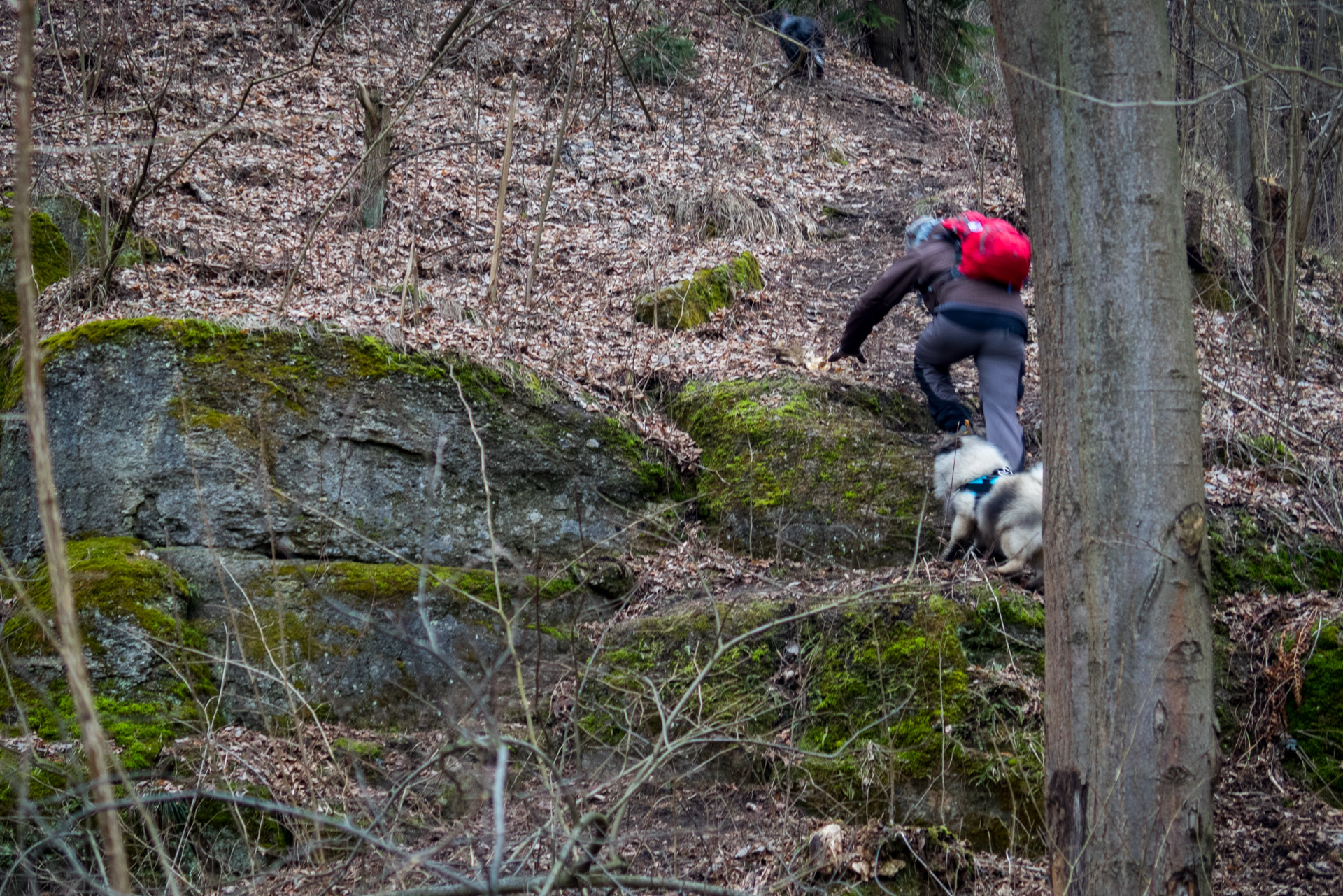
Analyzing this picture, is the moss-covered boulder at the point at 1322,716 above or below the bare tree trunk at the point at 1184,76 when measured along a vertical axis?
below

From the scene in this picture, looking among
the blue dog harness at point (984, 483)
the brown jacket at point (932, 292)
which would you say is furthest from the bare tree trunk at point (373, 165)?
the blue dog harness at point (984, 483)

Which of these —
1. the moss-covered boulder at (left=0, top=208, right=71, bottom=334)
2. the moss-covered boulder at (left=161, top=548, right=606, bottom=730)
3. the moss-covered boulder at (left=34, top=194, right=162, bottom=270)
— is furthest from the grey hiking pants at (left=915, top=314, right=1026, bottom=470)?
the moss-covered boulder at (left=0, top=208, right=71, bottom=334)

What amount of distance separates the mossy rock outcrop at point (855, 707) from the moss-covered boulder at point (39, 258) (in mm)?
6100

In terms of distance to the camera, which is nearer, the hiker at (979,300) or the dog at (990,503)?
the dog at (990,503)

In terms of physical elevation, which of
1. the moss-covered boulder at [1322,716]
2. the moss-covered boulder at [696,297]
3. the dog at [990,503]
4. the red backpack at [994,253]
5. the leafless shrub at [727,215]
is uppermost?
the leafless shrub at [727,215]

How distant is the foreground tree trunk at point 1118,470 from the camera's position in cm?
288

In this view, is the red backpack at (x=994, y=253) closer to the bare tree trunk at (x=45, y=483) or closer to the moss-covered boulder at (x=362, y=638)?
the moss-covered boulder at (x=362, y=638)

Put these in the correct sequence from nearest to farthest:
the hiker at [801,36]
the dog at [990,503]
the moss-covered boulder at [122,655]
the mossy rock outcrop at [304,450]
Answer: the moss-covered boulder at [122,655], the dog at [990,503], the mossy rock outcrop at [304,450], the hiker at [801,36]

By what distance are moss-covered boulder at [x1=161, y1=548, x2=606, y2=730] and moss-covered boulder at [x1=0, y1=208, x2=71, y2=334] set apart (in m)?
3.71

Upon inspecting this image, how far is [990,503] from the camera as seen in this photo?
5.15 m

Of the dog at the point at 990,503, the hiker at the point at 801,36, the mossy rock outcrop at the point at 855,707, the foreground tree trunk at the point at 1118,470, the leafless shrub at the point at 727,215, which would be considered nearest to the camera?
→ the foreground tree trunk at the point at 1118,470

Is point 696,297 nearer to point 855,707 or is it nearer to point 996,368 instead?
point 996,368

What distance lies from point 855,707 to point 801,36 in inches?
453

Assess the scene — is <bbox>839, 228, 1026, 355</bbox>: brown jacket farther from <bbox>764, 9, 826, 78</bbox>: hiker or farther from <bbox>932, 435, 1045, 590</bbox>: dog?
<bbox>764, 9, 826, 78</bbox>: hiker
